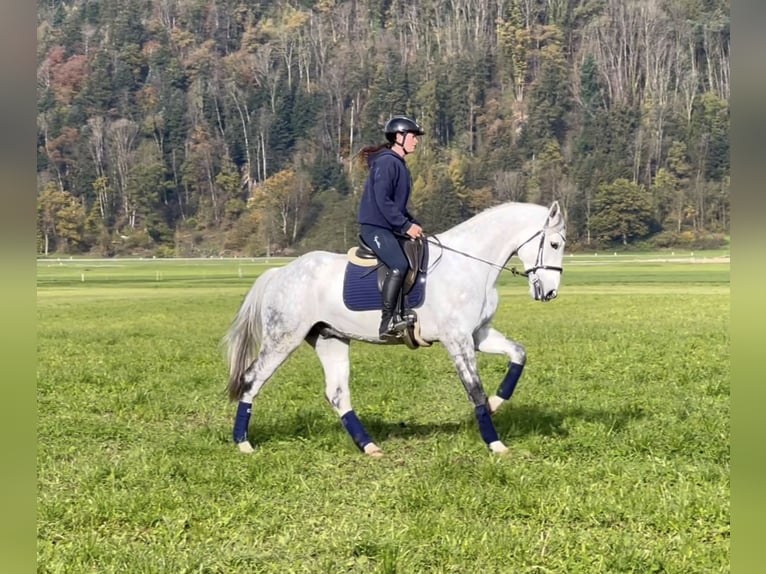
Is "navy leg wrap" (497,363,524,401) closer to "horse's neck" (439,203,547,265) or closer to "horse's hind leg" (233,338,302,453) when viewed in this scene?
"horse's neck" (439,203,547,265)

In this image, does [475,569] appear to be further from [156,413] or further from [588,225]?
[588,225]

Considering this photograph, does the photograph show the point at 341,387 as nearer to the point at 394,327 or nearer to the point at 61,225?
the point at 394,327

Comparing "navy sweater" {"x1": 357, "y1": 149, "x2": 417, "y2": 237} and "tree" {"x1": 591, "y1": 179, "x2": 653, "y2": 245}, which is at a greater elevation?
"navy sweater" {"x1": 357, "y1": 149, "x2": 417, "y2": 237}

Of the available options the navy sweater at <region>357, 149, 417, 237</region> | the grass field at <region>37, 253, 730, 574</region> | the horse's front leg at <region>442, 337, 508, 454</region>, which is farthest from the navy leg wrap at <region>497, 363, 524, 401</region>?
the navy sweater at <region>357, 149, 417, 237</region>

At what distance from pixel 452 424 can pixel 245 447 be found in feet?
6.93

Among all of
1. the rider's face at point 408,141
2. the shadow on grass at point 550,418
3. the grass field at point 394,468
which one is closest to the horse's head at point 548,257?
the rider's face at point 408,141

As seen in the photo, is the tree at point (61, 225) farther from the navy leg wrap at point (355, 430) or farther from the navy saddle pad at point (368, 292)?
the navy saddle pad at point (368, 292)

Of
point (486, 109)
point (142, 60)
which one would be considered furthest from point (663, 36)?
point (142, 60)

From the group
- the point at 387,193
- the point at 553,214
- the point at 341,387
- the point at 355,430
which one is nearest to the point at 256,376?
the point at 341,387

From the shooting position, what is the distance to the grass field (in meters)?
4.37

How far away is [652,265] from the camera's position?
31953 mm

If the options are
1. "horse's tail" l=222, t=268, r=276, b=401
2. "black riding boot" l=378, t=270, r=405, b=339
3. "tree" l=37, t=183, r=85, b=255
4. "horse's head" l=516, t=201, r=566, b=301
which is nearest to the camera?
"black riding boot" l=378, t=270, r=405, b=339

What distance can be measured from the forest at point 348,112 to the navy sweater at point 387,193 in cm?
2827

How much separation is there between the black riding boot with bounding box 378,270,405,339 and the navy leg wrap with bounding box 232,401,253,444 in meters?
1.41
